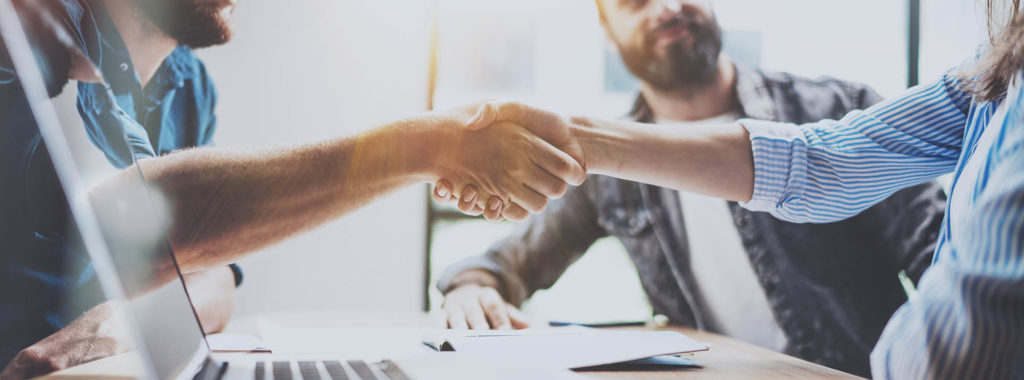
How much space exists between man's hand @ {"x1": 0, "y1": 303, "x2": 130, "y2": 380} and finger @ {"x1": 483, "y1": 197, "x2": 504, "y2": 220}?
73 cm

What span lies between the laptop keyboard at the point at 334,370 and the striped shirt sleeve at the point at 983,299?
45 cm

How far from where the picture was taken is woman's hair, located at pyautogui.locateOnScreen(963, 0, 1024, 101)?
747 millimetres

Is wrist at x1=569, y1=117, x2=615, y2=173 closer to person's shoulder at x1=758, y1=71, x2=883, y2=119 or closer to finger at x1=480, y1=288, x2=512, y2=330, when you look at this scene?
finger at x1=480, y1=288, x2=512, y2=330

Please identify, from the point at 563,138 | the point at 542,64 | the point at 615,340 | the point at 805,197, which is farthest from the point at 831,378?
the point at 542,64

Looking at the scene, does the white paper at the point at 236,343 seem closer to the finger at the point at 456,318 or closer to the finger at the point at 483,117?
the finger at the point at 456,318

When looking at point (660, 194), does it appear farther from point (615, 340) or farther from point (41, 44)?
point (41, 44)

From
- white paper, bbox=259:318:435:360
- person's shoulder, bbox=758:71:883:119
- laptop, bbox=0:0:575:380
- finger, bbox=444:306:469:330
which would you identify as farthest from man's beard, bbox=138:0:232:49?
person's shoulder, bbox=758:71:883:119

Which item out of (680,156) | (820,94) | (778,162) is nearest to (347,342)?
(680,156)

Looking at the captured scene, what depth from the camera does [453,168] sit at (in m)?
1.24

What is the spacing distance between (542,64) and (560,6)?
21cm

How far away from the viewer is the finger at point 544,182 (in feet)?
4.16

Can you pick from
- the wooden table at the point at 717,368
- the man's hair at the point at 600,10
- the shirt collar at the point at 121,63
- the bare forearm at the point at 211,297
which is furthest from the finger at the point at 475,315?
the man's hair at the point at 600,10

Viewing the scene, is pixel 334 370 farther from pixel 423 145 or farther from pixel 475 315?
pixel 423 145

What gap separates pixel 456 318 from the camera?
3.65 ft
